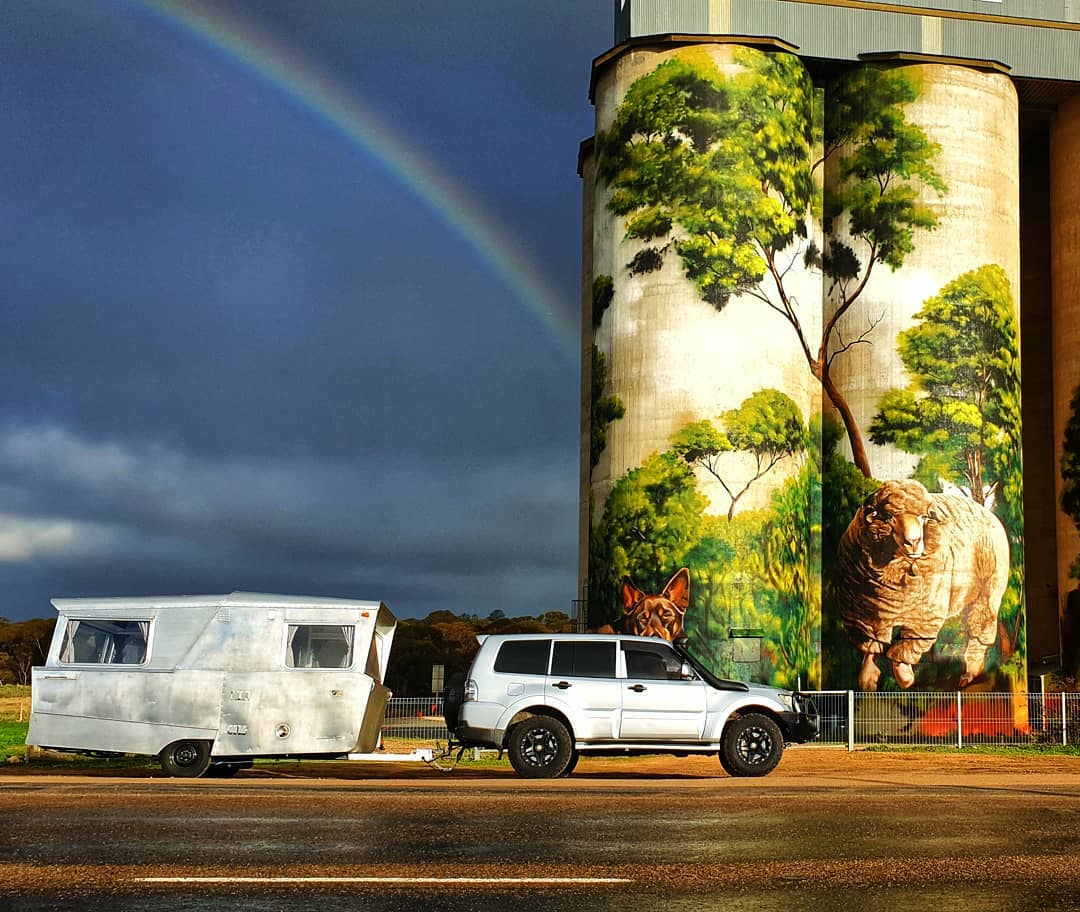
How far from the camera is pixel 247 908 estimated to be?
782 centimetres

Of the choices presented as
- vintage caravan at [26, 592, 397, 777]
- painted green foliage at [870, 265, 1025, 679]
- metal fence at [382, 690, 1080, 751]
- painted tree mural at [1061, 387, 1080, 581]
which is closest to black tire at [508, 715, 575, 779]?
vintage caravan at [26, 592, 397, 777]

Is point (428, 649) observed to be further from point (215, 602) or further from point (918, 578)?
point (215, 602)

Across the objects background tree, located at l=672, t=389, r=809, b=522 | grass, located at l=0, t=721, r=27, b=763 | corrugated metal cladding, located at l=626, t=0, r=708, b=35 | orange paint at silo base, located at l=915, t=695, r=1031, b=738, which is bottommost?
grass, located at l=0, t=721, r=27, b=763

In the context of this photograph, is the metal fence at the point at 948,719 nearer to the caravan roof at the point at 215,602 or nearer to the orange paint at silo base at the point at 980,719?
the orange paint at silo base at the point at 980,719

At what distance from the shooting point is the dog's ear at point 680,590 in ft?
158

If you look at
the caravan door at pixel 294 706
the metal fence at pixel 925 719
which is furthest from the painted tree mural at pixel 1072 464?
the caravan door at pixel 294 706

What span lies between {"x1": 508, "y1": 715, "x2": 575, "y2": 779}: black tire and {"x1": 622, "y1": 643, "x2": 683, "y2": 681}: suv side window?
1448 mm

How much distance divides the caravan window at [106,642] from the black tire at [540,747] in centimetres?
572

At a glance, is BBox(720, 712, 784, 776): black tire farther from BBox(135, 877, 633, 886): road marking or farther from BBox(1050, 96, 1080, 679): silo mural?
Result: BBox(1050, 96, 1080, 679): silo mural

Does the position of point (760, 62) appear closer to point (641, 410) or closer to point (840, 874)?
point (641, 410)

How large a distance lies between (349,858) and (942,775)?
1868cm

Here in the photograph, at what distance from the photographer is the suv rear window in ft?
68.9

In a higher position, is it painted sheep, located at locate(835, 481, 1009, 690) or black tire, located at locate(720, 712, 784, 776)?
painted sheep, located at locate(835, 481, 1009, 690)

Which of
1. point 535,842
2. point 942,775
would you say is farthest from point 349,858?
point 942,775
